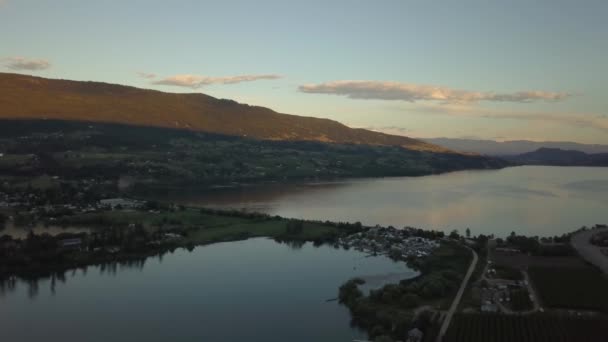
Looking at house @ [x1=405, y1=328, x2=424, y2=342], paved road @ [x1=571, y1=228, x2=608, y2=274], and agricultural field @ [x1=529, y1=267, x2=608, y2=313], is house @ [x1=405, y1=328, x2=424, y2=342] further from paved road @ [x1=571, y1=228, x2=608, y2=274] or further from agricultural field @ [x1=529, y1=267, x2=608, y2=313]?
paved road @ [x1=571, y1=228, x2=608, y2=274]

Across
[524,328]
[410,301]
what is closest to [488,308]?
[524,328]

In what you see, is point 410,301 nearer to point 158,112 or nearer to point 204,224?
point 204,224

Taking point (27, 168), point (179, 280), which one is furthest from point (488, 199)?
point (27, 168)

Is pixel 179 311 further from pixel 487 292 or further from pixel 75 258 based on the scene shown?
pixel 487 292

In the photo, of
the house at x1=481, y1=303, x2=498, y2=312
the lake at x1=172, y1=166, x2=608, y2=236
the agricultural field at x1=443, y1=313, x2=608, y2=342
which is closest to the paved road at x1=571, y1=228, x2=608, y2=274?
the lake at x1=172, y1=166, x2=608, y2=236

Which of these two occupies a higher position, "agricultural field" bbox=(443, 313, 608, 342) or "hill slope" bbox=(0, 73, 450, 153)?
"hill slope" bbox=(0, 73, 450, 153)

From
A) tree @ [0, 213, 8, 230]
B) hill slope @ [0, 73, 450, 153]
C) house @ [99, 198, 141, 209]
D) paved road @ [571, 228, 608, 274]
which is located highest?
hill slope @ [0, 73, 450, 153]
